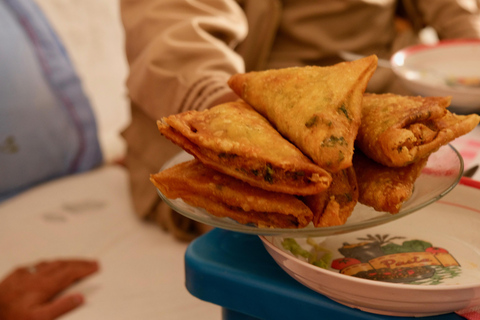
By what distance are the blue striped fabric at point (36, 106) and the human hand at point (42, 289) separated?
284mm

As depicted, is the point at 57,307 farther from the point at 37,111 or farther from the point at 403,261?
the point at 403,261

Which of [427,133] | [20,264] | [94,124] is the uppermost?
[427,133]

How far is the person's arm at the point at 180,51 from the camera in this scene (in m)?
0.83

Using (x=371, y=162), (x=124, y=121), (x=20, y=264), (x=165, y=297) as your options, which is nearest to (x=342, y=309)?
(x=371, y=162)

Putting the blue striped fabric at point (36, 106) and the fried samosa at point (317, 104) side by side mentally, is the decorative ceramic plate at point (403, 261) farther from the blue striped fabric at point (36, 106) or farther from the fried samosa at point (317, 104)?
the blue striped fabric at point (36, 106)

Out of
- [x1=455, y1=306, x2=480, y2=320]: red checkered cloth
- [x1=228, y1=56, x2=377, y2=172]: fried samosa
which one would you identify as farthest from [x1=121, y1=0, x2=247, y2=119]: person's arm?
[x1=455, y1=306, x2=480, y2=320]: red checkered cloth

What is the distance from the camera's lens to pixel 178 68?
0.91m

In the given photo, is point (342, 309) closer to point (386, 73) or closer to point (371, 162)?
point (371, 162)

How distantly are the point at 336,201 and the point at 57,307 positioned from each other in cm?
65

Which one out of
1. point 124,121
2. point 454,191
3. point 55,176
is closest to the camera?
point 454,191

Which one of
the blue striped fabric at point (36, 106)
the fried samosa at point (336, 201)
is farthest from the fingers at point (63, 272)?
the fried samosa at point (336, 201)

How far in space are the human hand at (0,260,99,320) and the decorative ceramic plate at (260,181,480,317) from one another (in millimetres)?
584

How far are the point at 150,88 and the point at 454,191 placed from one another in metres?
0.60

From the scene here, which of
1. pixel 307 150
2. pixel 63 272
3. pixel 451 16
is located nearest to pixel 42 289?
pixel 63 272
